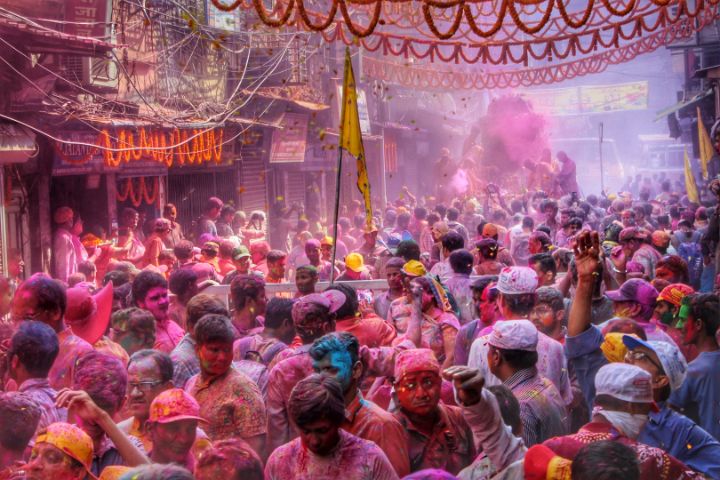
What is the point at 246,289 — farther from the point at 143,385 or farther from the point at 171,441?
the point at 171,441

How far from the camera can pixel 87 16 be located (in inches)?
456

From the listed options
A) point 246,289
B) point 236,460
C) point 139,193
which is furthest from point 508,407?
point 139,193

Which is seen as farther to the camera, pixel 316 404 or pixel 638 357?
pixel 638 357

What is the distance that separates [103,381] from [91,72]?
383 inches

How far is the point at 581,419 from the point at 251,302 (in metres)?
2.31

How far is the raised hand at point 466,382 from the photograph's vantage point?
10.7 feet

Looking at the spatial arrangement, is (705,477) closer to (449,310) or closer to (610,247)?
(449,310)

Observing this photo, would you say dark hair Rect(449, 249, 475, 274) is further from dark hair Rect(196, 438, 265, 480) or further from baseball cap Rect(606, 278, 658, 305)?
dark hair Rect(196, 438, 265, 480)

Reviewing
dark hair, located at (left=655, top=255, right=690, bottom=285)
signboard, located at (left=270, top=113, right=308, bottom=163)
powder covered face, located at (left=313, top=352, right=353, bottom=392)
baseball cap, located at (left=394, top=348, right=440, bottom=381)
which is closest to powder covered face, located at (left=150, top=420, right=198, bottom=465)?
powder covered face, located at (left=313, top=352, right=353, bottom=392)

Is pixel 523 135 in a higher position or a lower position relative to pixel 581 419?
higher

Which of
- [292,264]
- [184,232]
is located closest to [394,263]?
[292,264]

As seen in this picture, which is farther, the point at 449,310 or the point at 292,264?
the point at 292,264

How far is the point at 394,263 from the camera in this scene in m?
6.89

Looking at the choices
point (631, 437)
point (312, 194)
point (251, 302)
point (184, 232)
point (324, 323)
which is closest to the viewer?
point (631, 437)
